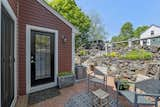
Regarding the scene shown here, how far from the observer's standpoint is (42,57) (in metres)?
5.81

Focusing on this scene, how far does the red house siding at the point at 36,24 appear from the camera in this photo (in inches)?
199

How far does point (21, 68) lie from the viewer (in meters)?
5.09

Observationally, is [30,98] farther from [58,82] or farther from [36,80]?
Answer: [58,82]

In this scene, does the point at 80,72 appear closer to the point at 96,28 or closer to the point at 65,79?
the point at 65,79

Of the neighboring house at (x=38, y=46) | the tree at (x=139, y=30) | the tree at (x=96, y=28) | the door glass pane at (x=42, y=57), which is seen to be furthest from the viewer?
the tree at (x=139, y=30)

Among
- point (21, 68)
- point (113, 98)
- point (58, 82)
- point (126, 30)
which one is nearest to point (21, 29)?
point (21, 68)

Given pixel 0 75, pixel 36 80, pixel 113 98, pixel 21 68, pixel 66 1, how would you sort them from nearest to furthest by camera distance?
pixel 0 75 → pixel 113 98 → pixel 21 68 → pixel 36 80 → pixel 66 1

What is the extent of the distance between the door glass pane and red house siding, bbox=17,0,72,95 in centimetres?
46

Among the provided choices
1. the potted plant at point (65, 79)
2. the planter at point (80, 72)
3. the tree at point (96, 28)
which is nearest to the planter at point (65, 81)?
the potted plant at point (65, 79)

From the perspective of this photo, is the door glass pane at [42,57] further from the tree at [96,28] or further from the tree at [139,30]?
the tree at [139,30]

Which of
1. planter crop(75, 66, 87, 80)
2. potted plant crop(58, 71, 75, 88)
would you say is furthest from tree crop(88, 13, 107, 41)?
potted plant crop(58, 71, 75, 88)

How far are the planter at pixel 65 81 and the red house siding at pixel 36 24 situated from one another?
15.0 inches

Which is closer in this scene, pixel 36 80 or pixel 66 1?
pixel 36 80

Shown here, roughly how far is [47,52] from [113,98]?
272 centimetres
